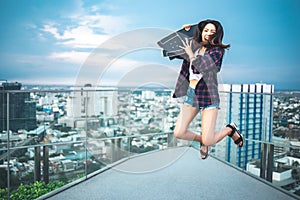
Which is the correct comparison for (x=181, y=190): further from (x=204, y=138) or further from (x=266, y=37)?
(x=266, y=37)

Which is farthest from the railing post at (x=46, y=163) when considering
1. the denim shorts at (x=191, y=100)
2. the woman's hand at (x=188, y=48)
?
the woman's hand at (x=188, y=48)

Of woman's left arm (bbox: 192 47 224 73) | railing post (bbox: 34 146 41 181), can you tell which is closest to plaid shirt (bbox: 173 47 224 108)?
woman's left arm (bbox: 192 47 224 73)

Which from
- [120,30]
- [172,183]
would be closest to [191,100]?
[172,183]

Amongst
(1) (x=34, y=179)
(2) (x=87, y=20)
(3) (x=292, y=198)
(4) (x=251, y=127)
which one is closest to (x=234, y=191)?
(3) (x=292, y=198)

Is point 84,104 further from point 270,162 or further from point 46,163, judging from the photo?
point 270,162

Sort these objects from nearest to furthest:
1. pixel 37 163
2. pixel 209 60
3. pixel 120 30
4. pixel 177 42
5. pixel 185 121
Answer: pixel 209 60 < pixel 177 42 < pixel 185 121 < pixel 37 163 < pixel 120 30

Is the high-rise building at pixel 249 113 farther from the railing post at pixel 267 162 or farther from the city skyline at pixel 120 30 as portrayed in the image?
the city skyline at pixel 120 30
